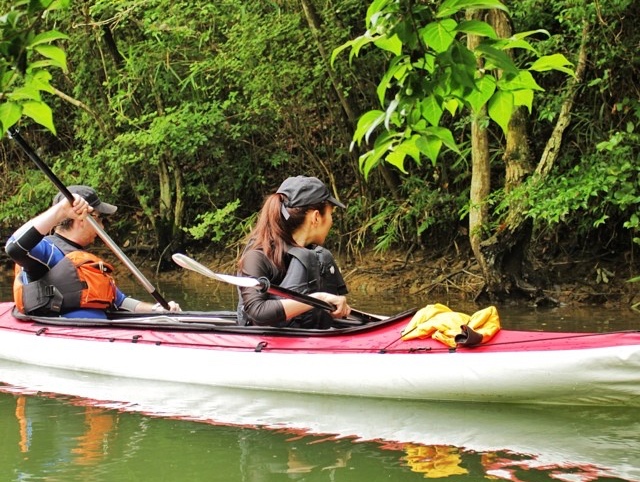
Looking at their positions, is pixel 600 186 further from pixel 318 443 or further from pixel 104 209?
pixel 318 443

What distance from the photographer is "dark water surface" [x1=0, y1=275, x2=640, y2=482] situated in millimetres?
3447

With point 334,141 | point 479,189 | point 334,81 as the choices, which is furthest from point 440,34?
point 334,141

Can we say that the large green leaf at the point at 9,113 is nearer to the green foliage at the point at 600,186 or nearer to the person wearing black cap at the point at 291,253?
the person wearing black cap at the point at 291,253

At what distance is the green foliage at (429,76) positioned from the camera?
163 cm

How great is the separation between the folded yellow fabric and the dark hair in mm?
729

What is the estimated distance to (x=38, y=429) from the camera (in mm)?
4188

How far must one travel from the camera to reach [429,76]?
1.75 meters

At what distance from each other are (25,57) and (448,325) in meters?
3.08

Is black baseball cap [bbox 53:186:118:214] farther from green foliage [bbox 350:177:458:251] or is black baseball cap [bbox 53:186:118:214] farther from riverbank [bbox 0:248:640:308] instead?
green foliage [bbox 350:177:458:251]

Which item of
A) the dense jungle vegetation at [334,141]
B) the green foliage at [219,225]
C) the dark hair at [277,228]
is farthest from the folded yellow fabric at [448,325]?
the green foliage at [219,225]

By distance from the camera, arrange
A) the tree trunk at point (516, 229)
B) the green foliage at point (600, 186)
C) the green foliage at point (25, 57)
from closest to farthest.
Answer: the green foliage at point (25, 57) < the green foliage at point (600, 186) < the tree trunk at point (516, 229)

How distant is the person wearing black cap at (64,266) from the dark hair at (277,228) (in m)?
1.28

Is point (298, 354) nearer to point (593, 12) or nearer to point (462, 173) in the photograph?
point (593, 12)

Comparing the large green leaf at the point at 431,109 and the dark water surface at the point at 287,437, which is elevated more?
the large green leaf at the point at 431,109
